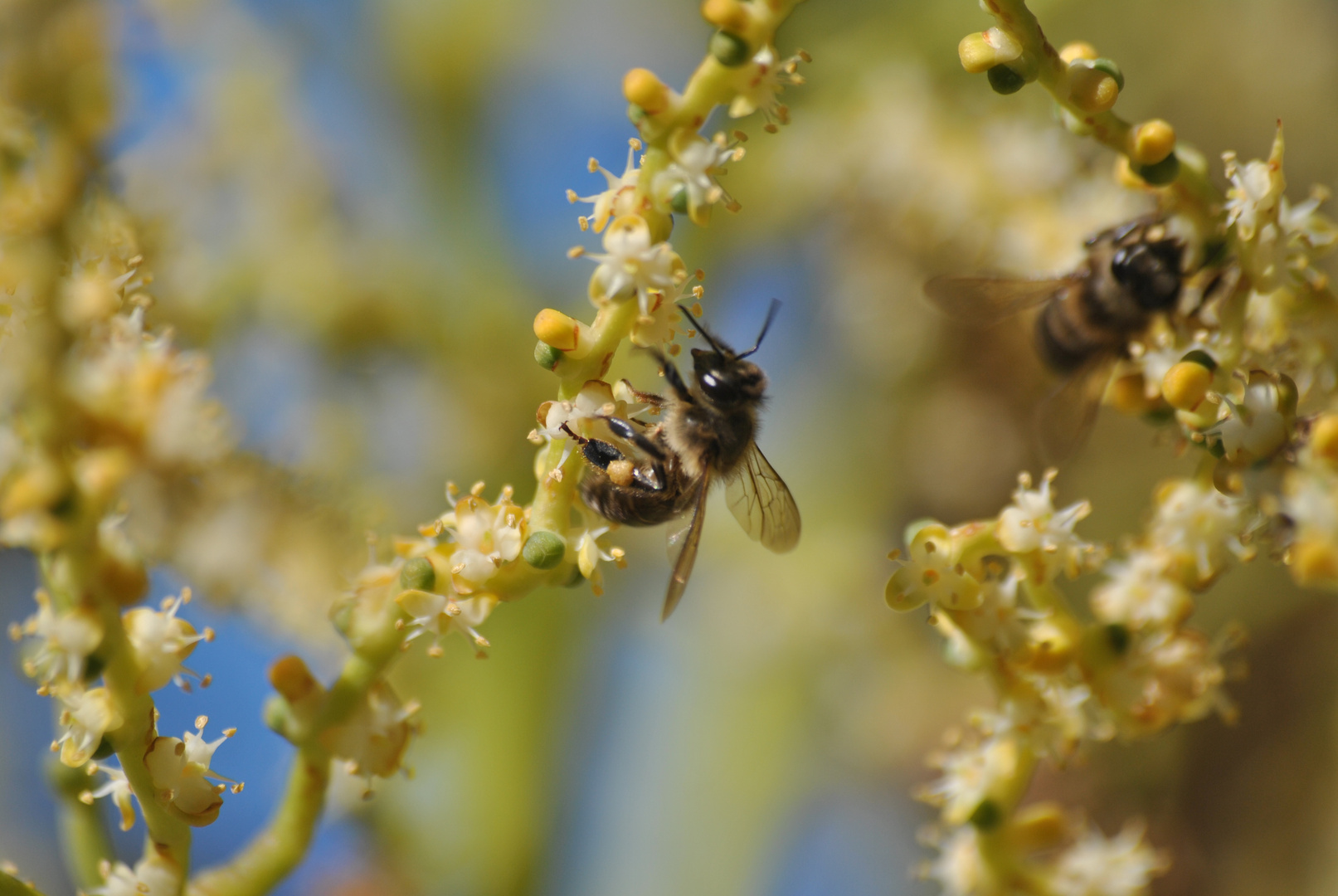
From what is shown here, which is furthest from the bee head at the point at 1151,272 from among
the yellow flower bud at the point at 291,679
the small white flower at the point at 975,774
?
the yellow flower bud at the point at 291,679

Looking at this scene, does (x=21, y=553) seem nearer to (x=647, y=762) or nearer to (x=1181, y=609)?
(x=1181, y=609)

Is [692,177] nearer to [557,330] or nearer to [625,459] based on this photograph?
[557,330]

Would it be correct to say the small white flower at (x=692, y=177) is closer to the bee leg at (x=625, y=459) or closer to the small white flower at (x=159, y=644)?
the bee leg at (x=625, y=459)

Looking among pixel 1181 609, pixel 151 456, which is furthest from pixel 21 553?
pixel 1181 609

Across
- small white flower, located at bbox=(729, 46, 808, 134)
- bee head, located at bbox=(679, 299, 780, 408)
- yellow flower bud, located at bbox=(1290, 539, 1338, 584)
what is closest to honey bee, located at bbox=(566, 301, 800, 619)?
bee head, located at bbox=(679, 299, 780, 408)

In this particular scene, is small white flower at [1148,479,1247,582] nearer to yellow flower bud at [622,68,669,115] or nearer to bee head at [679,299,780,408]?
bee head at [679,299,780,408]

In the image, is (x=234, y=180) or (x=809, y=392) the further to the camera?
(x=809, y=392)

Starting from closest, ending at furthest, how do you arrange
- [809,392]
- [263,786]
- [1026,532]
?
[1026,532] < [263,786] < [809,392]
